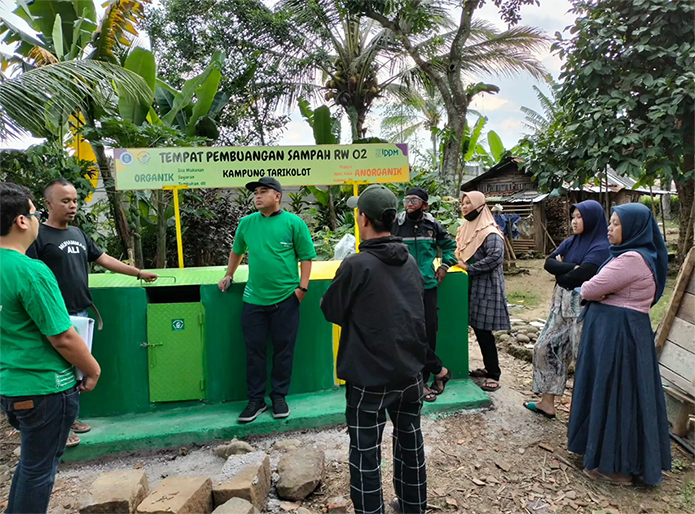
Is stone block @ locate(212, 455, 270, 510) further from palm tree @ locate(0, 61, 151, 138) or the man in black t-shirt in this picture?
palm tree @ locate(0, 61, 151, 138)

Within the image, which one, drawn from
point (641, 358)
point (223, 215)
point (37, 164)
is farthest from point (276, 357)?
point (223, 215)

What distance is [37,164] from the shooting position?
524 cm

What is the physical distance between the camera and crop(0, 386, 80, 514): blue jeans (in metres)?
2.09

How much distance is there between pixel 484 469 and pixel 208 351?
2.31 m

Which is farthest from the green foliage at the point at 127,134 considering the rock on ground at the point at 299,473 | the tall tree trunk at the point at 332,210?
the rock on ground at the point at 299,473

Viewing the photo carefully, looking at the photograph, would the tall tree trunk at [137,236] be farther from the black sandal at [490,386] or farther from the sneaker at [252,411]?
the black sandal at [490,386]

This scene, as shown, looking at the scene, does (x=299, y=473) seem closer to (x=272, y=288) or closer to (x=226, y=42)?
(x=272, y=288)

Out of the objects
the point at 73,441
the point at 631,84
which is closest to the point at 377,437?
the point at 73,441

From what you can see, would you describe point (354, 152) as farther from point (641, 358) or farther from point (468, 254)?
point (641, 358)

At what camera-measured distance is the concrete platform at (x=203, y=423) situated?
11.4 feet

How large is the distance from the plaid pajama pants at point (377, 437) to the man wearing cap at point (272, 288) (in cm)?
136

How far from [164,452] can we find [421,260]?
2.49 meters

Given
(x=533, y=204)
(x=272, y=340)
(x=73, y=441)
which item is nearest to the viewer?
(x=73, y=441)

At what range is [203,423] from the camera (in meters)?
3.66
